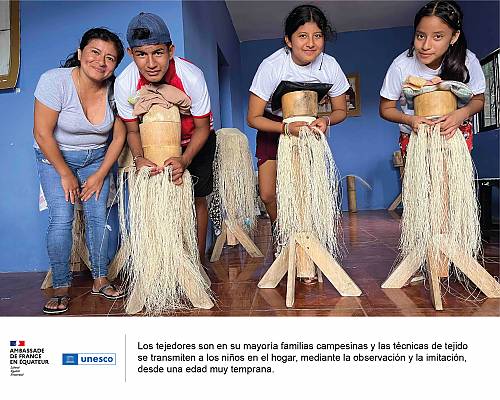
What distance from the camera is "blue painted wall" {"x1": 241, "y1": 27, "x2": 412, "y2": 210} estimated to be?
552cm

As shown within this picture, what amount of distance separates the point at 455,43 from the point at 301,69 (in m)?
0.53

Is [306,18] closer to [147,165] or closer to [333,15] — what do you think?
[147,165]

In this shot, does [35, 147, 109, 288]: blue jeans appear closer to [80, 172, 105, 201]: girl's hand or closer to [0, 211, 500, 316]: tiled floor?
[80, 172, 105, 201]: girl's hand

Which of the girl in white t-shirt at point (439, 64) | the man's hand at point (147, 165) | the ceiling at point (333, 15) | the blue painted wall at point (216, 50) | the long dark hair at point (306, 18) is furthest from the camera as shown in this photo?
the ceiling at point (333, 15)

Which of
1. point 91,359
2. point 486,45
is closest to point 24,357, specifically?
point 91,359

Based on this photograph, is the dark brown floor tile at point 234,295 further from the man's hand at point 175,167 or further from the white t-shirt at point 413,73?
the white t-shirt at point 413,73

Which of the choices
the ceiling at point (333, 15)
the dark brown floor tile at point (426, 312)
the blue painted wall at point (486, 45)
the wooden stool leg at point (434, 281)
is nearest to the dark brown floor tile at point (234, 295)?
the dark brown floor tile at point (426, 312)

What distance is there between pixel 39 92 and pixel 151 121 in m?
0.51

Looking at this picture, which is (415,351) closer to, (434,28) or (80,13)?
(434,28)

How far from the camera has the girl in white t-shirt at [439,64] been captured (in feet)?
4.88

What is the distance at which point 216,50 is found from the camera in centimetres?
354

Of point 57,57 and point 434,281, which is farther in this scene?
point 57,57

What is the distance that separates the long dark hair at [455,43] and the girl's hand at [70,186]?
131cm

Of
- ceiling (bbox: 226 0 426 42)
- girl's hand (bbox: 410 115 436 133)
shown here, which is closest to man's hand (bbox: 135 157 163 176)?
girl's hand (bbox: 410 115 436 133)
